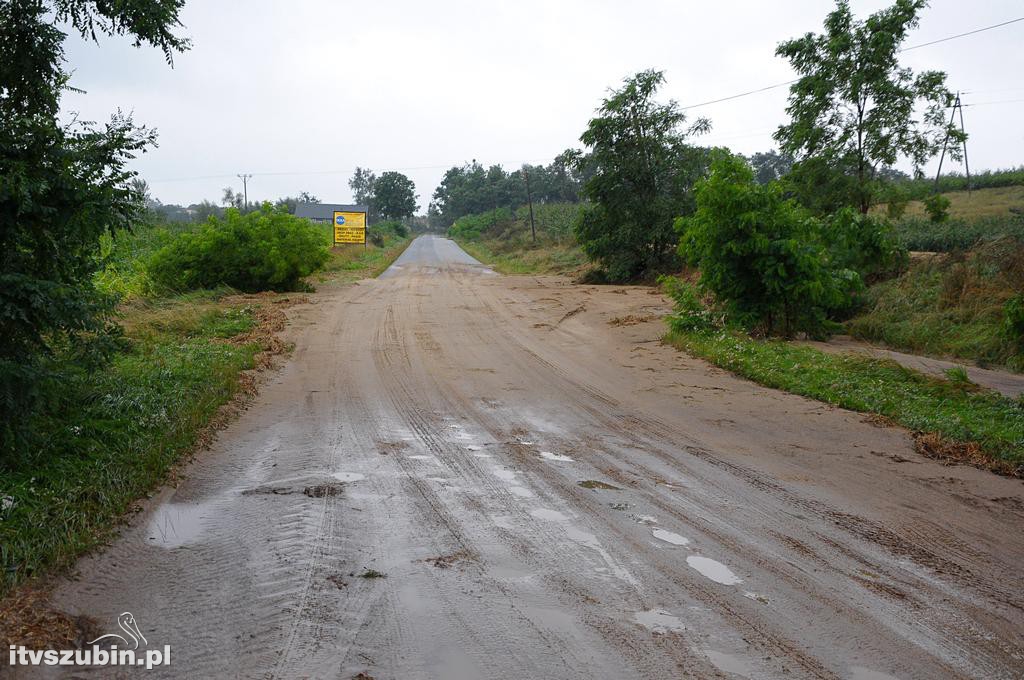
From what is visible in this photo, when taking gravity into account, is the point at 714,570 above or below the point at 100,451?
below

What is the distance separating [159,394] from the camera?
7160 millimetres

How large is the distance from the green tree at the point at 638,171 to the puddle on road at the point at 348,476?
22.3m

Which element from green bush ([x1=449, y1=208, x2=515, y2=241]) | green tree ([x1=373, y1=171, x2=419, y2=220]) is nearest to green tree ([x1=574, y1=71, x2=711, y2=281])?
green bush ([x1=449, y1=208, x2=515, y2=241])

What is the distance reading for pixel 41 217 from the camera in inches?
204

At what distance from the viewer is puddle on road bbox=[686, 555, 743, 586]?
3.93m

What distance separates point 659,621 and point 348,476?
297 cm

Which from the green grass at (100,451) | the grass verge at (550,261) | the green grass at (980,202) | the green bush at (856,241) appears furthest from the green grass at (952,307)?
the grass verge at (550,261)

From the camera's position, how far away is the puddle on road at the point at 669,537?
4.43m

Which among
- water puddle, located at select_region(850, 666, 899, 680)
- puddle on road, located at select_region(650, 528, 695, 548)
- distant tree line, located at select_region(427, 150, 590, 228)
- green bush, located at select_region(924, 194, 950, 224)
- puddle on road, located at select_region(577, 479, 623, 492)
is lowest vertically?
water puddle, located at select_region(850, 666, 899, 680)

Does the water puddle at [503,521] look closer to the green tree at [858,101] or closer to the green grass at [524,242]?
the green tree at [858,101]

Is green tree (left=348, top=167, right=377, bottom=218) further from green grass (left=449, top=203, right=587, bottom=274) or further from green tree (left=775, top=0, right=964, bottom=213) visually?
green tree (left=775, top=0, right=964, bottom=213)

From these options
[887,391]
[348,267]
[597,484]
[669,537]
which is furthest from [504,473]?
[348,267]

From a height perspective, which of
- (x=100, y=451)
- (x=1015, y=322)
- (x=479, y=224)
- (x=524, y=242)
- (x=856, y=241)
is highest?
(x=479, y=224)

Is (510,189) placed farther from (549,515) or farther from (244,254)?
(549,515)
